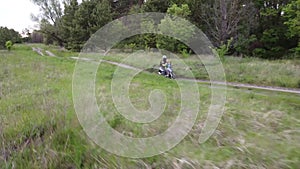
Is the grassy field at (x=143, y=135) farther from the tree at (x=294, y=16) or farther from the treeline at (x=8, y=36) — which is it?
the treeline at (x=8, y=36)

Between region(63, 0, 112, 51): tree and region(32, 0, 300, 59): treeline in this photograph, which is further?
region(63, 0, 112, 51): tree

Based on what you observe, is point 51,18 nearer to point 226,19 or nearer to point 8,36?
point 8,36

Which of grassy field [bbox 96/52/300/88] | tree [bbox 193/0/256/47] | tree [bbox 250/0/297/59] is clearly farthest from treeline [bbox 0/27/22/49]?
tree [bbox 250/0/297/59]

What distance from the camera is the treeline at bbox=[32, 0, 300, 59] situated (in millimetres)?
26484

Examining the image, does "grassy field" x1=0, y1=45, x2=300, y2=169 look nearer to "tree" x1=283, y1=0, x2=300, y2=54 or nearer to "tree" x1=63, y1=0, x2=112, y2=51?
"tree" x1=283, y1=0, x2=300, y2=54

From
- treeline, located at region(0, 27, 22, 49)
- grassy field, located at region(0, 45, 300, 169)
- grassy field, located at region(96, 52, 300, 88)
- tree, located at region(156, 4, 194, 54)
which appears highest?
treeline, located at region(0, 27, 22, 49)

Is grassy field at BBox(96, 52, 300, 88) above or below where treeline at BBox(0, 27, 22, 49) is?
below

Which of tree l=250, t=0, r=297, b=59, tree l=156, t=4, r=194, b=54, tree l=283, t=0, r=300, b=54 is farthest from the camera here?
tree l=250, t=0, r=297, b=59

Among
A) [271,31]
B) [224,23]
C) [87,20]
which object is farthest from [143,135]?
[87,20]

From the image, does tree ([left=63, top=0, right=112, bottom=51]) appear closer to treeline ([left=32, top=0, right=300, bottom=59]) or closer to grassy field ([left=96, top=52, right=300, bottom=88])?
treeline ([left=32, top=0, right=300, bottom=59])

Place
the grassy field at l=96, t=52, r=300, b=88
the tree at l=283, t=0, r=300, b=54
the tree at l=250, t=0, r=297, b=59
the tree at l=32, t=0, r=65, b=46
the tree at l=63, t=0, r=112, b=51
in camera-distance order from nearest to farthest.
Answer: the grassy field at l=96, t=52, r=300, b=88 → the tree at l=283, t=0, r=300, b=54 → the tree at l=250, t=0, r=297, b=59 → the tree at l=63, t=0, r=112, b=51 → the tree at l=32, t=0, r=65, b=46

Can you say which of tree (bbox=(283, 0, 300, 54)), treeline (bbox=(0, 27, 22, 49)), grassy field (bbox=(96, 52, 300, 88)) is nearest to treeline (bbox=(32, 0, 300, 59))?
tree (bbox=(283, 0, 300, 54))

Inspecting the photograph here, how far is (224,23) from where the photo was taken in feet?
87.6

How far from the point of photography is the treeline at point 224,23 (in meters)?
26.5
